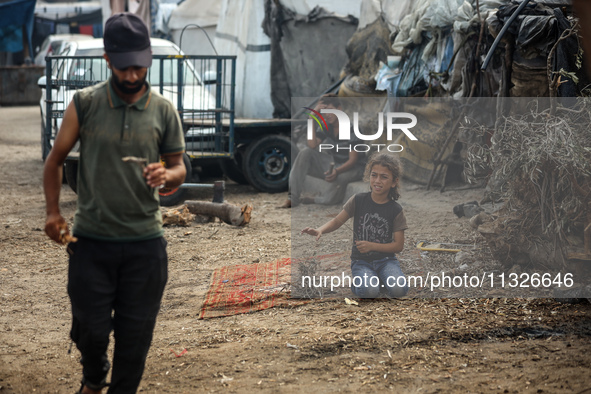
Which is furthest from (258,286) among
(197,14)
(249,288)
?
(197,14)

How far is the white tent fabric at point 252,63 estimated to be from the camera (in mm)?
11570

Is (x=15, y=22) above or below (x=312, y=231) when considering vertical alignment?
above

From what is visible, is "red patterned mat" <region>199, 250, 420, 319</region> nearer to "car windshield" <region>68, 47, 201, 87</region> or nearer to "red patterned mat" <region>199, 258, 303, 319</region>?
"red patterned mat" <region>199, 258, 303, 319</region>

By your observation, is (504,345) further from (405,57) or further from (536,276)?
(405,57)

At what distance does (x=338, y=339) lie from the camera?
13.6 feet

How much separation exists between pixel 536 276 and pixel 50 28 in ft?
85.0

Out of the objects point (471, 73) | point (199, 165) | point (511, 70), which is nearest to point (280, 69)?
point (199, 165)

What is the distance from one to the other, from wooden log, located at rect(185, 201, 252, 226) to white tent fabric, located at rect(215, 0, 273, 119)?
3920mm

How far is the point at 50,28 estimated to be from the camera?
27.1 metres

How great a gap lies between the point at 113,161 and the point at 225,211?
494cm

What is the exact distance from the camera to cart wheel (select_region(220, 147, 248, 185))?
10117 millimetres

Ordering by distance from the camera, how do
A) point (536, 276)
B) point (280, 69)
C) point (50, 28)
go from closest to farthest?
point (536, 276)
point (280, 69)
point (50, 28)

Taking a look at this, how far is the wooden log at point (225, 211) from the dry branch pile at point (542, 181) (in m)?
3.10

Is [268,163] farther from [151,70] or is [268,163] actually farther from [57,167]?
[57,167]
